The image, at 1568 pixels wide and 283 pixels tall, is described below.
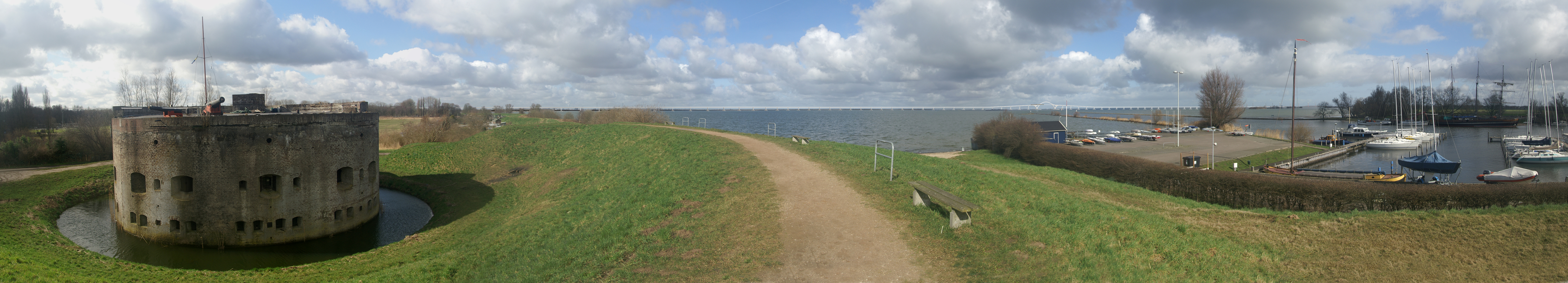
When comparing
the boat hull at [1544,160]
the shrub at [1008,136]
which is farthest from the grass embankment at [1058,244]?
the boat hull at [1544,160]

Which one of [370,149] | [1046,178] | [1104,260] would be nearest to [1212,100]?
[1046,178]

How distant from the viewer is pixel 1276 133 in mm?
80312

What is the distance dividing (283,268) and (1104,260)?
20106 mm

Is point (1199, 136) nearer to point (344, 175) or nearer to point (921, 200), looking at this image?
point (921, 200)

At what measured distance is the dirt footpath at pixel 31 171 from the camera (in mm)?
31000

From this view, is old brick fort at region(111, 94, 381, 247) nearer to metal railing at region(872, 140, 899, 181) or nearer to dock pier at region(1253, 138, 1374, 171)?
metal railing at region(872, 140, 899, 181)

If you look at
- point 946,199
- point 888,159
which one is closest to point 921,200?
point 946,199

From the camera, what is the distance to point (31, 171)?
34438 millimetres

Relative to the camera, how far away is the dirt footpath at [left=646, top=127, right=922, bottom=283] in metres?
10.4

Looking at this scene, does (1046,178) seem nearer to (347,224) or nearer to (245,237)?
(347,224)

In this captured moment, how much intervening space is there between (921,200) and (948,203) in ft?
6.24

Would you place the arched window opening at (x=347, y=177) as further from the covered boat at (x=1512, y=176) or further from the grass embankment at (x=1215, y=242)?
the covered boat at (x=1512, y=176)

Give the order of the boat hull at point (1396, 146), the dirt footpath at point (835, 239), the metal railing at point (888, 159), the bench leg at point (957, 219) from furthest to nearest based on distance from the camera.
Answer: the boat hull at point (1396, 146), the metal railing at point (888, 159), the bench leg at point (957, 219), the dirt footpath at point (835, 239)

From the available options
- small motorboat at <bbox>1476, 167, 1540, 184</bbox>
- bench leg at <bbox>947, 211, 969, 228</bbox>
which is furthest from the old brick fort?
small motorboat at <bbox>1476, 167, 1540, 184</bbox>
